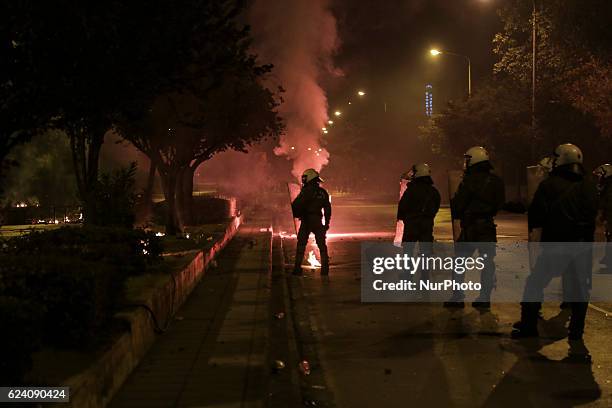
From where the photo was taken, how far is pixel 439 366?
6.92 metres

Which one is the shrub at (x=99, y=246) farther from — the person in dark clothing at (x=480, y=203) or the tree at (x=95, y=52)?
the person in dark clothing at (x=480, y=203)

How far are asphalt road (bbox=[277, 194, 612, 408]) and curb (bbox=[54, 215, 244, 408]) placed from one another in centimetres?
151

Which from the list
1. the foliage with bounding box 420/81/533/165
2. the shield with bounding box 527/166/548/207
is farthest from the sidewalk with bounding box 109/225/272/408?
the foliage with bounding box 420/81/533/165

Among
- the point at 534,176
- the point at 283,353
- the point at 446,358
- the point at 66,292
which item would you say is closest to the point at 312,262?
the point at 534,176

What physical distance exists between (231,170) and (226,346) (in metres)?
80.3

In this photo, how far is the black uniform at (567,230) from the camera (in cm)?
741

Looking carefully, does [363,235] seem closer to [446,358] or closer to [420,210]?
[420,210]

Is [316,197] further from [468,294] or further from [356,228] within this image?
[356,228]

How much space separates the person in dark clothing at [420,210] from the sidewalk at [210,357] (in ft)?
6.95

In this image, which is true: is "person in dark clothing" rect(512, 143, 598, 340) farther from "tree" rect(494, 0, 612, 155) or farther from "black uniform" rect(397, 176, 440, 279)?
"tree" rect(494, 0, 612, 155)

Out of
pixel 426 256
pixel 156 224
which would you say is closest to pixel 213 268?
pixel 426 256

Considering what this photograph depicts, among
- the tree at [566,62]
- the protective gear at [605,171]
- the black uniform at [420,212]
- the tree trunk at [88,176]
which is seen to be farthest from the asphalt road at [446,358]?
the tree at [566,62]

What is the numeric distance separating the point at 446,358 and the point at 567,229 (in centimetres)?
166

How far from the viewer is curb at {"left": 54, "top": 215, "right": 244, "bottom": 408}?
4789 mm
